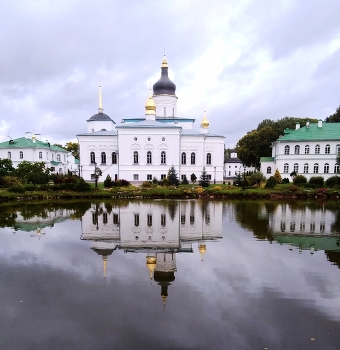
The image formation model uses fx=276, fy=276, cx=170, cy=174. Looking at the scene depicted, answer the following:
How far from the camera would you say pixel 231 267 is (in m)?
8.16

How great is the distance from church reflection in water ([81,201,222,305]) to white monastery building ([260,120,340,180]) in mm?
19453

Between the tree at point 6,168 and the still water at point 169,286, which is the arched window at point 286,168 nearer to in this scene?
the still water at point 169,286

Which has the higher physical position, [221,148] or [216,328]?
[221,148]

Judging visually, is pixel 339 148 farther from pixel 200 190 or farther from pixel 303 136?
pixel 200 190

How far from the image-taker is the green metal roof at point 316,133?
33000mm

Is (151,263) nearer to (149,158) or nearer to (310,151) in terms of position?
(149,158)

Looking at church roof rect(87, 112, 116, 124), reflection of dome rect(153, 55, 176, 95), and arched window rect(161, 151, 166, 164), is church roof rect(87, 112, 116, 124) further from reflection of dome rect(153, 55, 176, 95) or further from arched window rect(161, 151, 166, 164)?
arched window rect(161, 151, 166, 164)

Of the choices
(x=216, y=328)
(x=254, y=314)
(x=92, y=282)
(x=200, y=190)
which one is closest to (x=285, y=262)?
(x=254, y=314)

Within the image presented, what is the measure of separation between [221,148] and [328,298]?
30.7 m

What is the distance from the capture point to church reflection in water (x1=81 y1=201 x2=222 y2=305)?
29.0ft

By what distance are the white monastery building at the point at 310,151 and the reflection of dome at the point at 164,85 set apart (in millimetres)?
16635

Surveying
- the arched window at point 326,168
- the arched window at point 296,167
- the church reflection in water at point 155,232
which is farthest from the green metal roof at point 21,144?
the arched window at point 326,168

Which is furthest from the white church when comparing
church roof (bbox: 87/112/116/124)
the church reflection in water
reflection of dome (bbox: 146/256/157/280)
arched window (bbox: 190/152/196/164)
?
reflection of dome (bbox: 146/256/157/280)

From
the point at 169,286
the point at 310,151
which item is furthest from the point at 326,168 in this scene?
the point at 169,286
